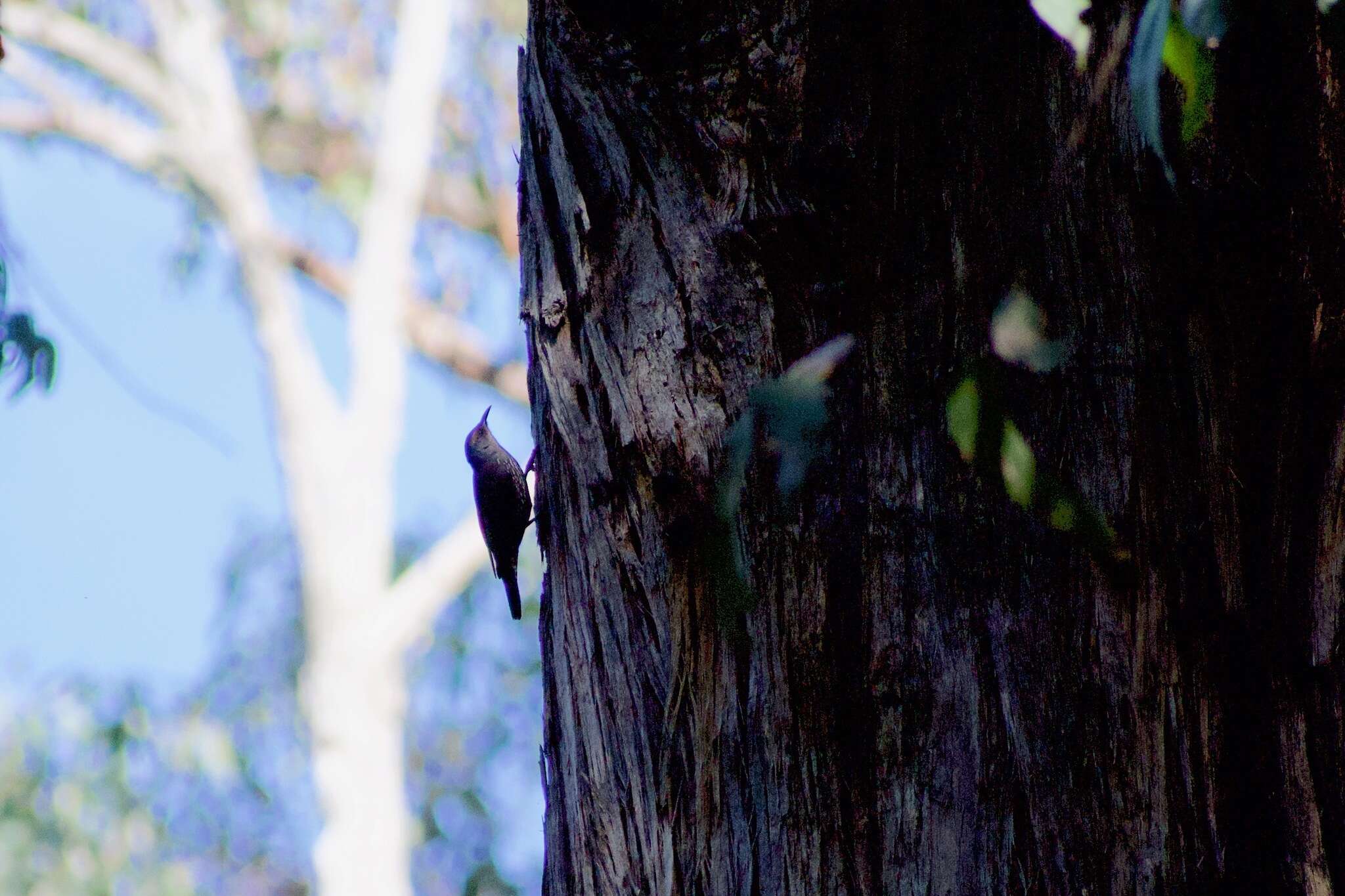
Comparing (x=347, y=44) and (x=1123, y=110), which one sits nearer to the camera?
(x=1123, y=110)

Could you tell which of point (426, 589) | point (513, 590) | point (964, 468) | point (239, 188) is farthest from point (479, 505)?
point (239, 188)

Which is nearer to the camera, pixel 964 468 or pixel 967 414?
pixel 967 414

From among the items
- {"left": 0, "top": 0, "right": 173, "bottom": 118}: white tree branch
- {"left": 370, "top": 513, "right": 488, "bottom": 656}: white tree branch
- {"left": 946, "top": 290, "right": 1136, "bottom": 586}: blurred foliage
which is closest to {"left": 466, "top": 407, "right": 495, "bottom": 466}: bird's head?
{"left": 946, "top": 290, "right": 1136, "bottom": 586}: blurred foliage

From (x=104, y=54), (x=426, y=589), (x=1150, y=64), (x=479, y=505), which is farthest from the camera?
(x=104, y=54)

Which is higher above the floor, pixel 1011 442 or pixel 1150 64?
pixel 1150 64

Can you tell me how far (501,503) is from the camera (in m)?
2.08

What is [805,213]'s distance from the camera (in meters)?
1.00

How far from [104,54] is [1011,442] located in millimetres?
7392

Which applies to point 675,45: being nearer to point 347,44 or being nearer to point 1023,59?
point 1023,59

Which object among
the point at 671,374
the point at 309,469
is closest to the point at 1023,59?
the point at 671,374

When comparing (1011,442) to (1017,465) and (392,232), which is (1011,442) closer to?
(1017,465)

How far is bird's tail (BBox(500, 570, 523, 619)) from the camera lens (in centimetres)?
213

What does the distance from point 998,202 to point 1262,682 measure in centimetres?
41

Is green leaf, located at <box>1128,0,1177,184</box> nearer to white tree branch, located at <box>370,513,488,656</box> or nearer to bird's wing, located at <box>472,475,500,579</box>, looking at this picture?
bird's wing, located at <box>472,475,500,579</box>
